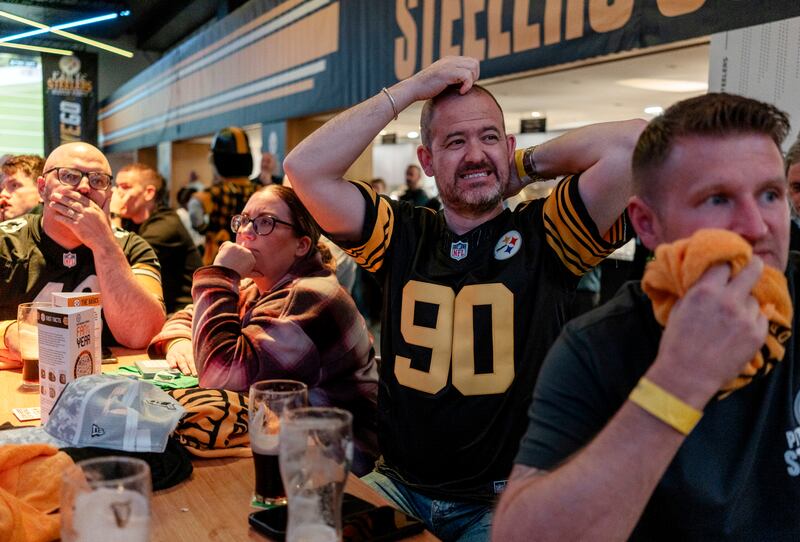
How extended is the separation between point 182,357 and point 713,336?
1.66 meters

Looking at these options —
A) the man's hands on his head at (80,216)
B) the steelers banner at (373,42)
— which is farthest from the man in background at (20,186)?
the steelers banner at (373,42)

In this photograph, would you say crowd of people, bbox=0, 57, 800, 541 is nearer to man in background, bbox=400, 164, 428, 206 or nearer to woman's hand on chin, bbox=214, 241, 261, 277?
woman's hand on chin, bbox=214, 241, 261, 277

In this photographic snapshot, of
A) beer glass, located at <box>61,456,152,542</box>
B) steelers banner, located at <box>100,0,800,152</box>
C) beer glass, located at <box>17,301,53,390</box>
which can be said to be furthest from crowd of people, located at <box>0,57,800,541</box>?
steelers banner, located at <box>100,0,800,152</box>

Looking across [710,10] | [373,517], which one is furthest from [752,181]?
[710,10]

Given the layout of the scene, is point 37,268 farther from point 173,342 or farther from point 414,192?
point 414,192

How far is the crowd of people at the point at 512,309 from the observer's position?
0.88 metres

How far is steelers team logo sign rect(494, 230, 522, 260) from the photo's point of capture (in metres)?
1.75

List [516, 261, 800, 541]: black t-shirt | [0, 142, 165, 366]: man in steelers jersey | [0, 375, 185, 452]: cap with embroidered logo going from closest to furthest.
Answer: [516, 261, 800, 541]: black t-shirt, [0, 375, 185, 452]: cap with embroidered logo, [0, 142, 165, 366]: man in steelers jersey

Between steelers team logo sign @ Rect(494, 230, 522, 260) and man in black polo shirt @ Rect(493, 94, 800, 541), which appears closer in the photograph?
man in black polo shirt @ Rect(493, 94, 800, 541)

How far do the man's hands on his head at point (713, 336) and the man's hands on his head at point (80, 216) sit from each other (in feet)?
6.51

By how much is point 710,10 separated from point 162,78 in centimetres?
1075

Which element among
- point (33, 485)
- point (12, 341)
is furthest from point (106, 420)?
point (12, 341)

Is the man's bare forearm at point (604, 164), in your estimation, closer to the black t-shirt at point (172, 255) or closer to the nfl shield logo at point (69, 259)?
the nfl shield logo at point (69, 259)

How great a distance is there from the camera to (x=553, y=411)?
0.99 metres
